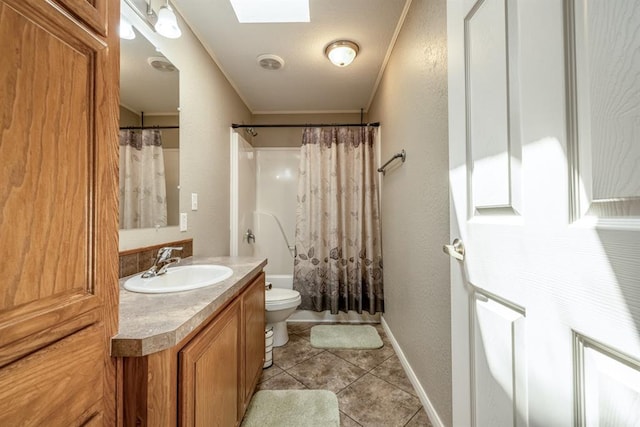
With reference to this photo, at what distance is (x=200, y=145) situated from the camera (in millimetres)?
1794

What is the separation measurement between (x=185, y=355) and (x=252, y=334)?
27.9 inches

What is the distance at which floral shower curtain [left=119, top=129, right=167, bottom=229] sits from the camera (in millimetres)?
1128

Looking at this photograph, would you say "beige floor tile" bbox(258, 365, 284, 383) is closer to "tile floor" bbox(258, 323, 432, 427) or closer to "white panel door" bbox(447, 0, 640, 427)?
"tile floor" bbox(258, 323, 432, 427)

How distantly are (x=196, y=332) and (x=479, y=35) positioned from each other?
117 cm

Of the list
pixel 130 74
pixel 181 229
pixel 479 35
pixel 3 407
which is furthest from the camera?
pixel 181 229

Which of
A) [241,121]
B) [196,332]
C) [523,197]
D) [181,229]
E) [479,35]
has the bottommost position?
[196,332]

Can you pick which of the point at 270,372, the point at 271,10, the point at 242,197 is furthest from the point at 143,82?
the point at 270,372

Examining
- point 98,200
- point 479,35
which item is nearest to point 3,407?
point 98,200

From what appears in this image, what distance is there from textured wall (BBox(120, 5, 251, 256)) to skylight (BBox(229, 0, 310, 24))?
0.40 metres

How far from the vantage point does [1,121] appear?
368mm

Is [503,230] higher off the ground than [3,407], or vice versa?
[503,230]

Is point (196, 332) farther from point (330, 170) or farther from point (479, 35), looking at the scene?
point (330, 170)

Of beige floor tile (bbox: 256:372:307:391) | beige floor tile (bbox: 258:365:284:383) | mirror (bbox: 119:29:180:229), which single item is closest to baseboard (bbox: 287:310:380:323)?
beige floor tile (bbox: 258:365:284:383)

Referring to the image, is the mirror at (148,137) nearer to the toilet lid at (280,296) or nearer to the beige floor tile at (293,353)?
the toilet lid at (280,296)
